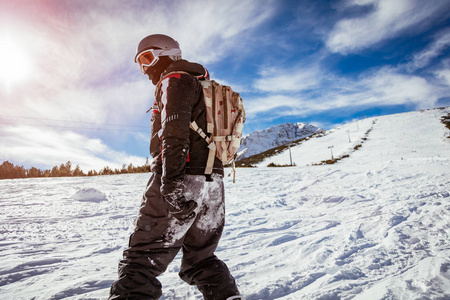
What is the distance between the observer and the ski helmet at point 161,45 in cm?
208

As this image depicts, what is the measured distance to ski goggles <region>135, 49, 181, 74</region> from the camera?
205 cm

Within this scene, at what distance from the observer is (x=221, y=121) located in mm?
1913

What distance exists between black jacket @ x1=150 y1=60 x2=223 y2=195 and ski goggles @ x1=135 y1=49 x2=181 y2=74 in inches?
11.7

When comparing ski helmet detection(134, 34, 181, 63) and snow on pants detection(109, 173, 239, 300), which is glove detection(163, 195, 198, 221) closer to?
snow on pants detection(109, 173, 239, 300)

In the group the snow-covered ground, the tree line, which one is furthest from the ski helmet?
the tree line

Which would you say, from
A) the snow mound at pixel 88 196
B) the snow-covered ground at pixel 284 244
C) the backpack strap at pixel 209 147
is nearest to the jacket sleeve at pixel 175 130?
the backpack strap at pixel 209 147

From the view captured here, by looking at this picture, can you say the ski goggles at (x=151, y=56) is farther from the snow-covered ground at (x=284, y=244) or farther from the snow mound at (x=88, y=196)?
the snow mound at (x=88, y=196)

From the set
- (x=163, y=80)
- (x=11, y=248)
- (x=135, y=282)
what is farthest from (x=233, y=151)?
(x=11, y=248)

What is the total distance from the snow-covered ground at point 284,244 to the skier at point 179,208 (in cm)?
70

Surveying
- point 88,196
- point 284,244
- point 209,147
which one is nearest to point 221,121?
point 209,147

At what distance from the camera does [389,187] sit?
6566mm

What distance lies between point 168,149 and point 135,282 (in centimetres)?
86

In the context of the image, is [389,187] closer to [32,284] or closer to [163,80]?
[163,80]

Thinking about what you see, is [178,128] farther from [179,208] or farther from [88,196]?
[88,196]
